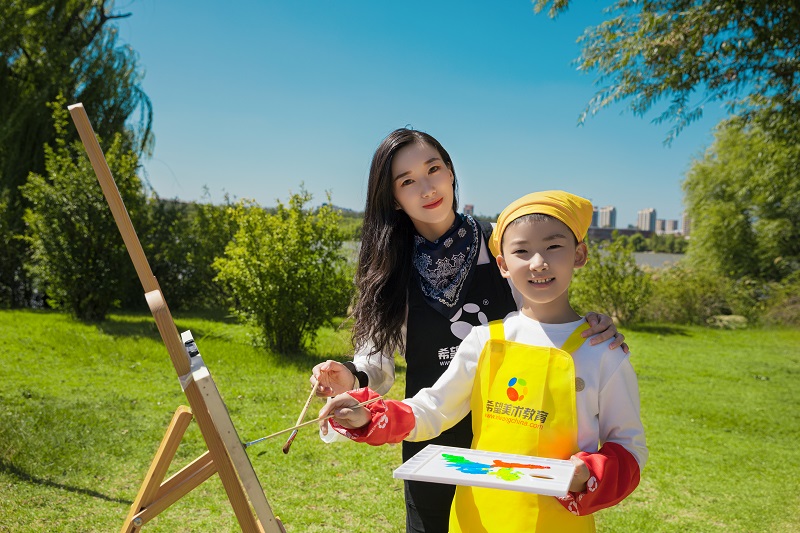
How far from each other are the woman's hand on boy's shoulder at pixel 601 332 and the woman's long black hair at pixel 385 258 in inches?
30.6

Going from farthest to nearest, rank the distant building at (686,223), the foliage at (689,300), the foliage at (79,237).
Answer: the distant building at (686,223) < the foliage at (689,300) < the foliage at (79,237)

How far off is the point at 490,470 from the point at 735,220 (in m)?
23.8

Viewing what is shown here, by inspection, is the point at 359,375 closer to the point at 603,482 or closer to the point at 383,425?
the point at 383,425

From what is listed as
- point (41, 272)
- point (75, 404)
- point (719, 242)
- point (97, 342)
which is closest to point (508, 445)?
point (75, 404)

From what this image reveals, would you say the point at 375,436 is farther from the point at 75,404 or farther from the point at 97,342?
the point at 97,342

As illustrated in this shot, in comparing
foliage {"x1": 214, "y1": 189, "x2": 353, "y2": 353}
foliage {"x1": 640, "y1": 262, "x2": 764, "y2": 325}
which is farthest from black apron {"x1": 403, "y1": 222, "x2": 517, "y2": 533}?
foliage {"x1": 640, "y1": 262, "x2": 764, "y2": 325}

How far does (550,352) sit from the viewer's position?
160 cm

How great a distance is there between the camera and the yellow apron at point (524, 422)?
1546 millimetres

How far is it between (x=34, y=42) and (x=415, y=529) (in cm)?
1502

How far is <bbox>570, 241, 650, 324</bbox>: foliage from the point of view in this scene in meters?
13.7

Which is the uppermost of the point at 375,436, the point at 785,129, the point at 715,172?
the point at 715,172

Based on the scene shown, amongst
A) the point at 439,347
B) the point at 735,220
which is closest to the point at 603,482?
the point at 439,347

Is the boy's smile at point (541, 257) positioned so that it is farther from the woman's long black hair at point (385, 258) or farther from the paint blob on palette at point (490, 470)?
the woman's long black hair at point (385, 258)

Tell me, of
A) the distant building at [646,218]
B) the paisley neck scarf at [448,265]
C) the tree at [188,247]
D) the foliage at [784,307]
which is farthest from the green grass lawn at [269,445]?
the distant building at [646,218]
